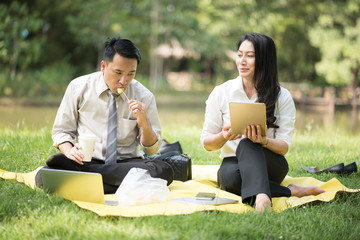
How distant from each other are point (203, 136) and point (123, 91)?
67 cm

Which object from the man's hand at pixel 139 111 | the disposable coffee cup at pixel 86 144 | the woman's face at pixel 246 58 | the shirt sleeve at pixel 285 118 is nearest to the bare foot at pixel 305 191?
the shirt sleeve at pixel 285 118

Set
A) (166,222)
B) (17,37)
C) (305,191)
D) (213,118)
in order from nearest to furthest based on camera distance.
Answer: (166,222) < (305,191) < (213,118) < (17,37)

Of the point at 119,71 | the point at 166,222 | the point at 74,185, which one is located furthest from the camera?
the point at 119,71

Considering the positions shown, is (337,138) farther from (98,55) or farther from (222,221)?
(98,55)

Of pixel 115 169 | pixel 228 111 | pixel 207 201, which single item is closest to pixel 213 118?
pixel 228 111

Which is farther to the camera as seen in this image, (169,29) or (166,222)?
(169,29)

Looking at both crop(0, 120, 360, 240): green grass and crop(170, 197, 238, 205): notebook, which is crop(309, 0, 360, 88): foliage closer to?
crop(0, 120, 360, 240): green grass


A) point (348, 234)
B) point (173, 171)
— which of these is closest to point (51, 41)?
point (173, 171)

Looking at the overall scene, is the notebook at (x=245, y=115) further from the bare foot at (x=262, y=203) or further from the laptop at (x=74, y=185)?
the laptop at (x=74, y=185)

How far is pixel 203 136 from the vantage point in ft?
10.8

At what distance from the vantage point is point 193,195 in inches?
124

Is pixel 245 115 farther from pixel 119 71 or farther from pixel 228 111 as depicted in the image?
pixel 119 71

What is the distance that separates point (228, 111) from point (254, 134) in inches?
18.7

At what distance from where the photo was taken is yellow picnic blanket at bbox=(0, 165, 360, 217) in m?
2.62
